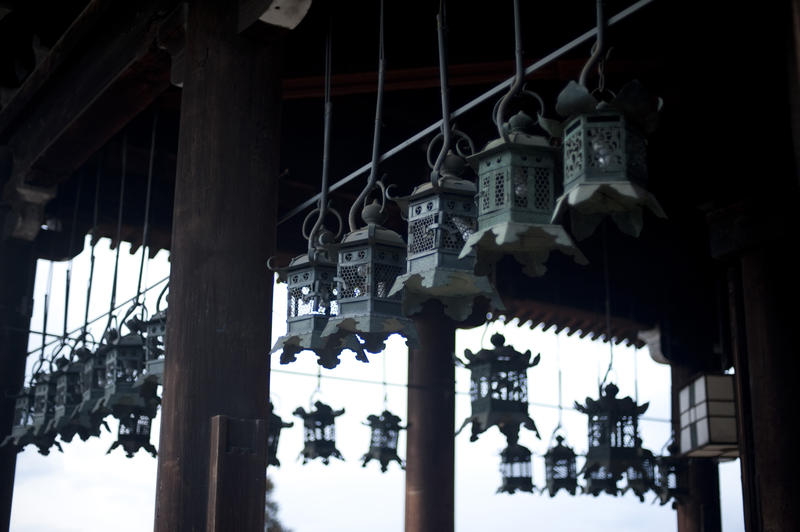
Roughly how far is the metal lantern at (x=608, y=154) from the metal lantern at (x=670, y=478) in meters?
6.88

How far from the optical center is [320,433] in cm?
927

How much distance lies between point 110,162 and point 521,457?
401 cm

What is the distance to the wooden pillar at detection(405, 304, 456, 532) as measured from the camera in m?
9.30

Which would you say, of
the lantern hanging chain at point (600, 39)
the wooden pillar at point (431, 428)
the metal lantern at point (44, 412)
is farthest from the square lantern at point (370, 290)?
the wooden pillar at point (431, 428)

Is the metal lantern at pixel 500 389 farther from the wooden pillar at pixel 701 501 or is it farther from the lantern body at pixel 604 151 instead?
the lantern body at pixel 604 151

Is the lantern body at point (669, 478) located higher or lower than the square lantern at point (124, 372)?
lower

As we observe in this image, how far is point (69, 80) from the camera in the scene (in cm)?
682

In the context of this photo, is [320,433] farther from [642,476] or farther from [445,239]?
[445,239]

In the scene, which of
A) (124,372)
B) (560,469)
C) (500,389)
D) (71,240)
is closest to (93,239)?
(71,240)

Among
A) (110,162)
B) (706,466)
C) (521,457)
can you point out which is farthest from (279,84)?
(706,466)

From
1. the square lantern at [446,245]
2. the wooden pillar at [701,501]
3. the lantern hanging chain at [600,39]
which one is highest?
the lantern hanging chain at [600,39]

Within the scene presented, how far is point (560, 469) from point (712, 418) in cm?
135

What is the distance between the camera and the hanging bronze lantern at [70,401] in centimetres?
672

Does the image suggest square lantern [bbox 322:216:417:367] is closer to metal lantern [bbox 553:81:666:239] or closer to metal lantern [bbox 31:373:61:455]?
metal lantern [bbox 553:81:666:239]
